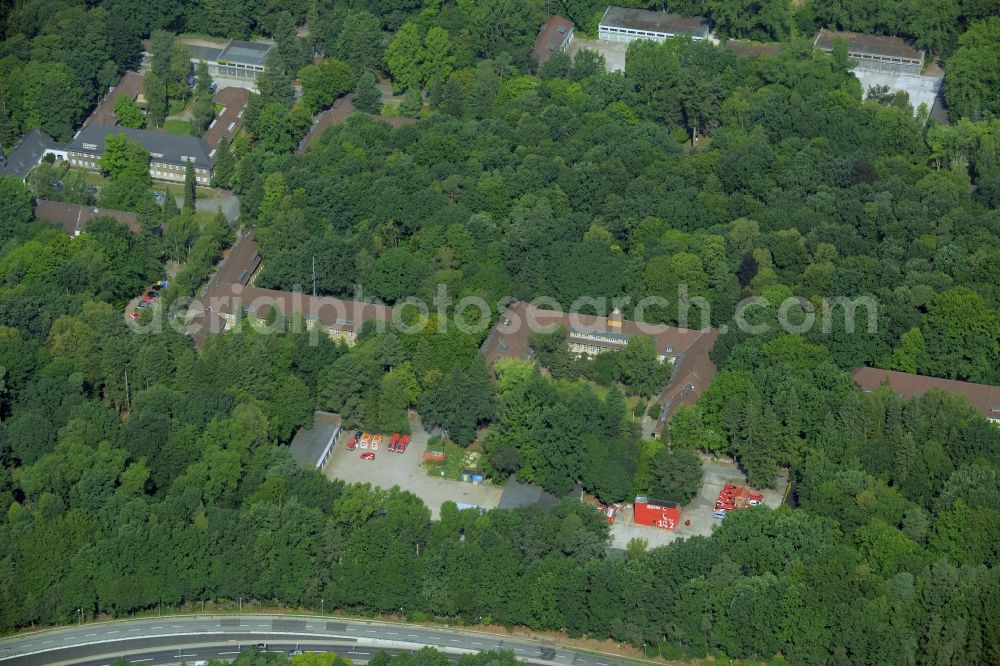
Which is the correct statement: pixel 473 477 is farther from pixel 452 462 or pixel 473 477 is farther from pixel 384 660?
pixel 384 660

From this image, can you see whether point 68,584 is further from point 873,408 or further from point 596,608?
point 873,408

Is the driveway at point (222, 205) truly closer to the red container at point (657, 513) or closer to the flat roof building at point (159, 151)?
the flat roof building at point (159, 151)

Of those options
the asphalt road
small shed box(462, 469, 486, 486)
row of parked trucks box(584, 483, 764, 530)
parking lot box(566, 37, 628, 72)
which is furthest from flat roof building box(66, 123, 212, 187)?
the asphalt road

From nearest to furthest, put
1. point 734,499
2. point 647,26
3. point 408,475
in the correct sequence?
1. point 734,499
2. point 408,475
3. point 647,26

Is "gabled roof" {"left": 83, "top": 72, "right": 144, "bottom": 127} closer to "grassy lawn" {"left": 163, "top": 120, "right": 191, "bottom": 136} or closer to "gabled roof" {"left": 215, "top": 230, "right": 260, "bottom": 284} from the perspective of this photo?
"grassy lawn" {"left": 163, "top": 120, "right": 191, "bottom": 136}

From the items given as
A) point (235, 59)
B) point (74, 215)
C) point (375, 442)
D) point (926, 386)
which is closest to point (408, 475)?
point (375, 442)
